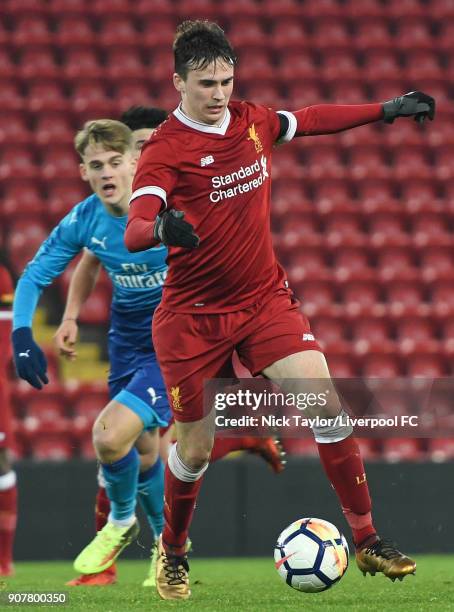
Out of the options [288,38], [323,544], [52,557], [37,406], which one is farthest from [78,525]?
[288,38]

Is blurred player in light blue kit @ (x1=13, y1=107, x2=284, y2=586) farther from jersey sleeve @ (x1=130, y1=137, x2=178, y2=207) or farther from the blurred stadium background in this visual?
the blurred stadium background

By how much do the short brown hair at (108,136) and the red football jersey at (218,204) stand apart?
1.05m

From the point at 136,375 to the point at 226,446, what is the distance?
726 mm

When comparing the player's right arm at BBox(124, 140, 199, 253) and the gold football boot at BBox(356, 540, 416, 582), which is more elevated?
the player's right arm at BBox(124, 140, 199, 253)

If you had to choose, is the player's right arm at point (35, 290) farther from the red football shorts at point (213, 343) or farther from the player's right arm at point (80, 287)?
the red football shorts at point (213, 343)

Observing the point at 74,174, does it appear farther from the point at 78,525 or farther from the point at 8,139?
the point at 78,525

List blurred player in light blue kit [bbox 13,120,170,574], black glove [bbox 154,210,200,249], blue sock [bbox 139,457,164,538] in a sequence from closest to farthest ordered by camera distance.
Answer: black glove [bbox 154,210,200,249]
blurred player in light blue kit [bbox 13,120,170,574]
blue sock [bbox 139,457,164,538]

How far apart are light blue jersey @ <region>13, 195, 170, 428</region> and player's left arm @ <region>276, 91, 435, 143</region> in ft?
3.48

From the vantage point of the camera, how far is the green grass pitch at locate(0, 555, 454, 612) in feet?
13.0

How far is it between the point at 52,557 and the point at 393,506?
2.23m

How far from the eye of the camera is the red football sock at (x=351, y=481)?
4.20m

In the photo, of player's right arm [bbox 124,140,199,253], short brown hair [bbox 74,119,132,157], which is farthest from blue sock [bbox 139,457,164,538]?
player's right arm [bbox 124,140,199,253]

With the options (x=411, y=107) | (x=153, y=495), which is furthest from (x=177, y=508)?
(x=411, y=107)

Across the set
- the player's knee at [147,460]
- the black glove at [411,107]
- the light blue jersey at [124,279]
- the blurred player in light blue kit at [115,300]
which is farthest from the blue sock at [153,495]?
the black glove at [411,107]
